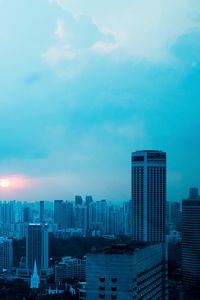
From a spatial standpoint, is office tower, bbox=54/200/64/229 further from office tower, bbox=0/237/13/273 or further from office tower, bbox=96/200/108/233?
office tower, bbox=0/237/13/273

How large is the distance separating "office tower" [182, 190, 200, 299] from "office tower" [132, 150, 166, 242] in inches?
14.1

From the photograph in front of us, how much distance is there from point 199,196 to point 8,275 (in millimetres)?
4349

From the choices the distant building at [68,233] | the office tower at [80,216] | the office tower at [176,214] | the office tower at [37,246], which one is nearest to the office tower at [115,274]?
the office tower at [176,214]

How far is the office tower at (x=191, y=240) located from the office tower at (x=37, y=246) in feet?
11.9

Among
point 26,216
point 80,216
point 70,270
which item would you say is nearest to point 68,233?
point 80,216

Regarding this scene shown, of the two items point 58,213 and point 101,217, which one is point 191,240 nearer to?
point 101,217

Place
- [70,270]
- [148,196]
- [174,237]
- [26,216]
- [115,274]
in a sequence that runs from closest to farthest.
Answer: [115,274] < [174,237] < [148,196] < [70,270] < [26,216]

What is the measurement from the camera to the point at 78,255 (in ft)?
31.2

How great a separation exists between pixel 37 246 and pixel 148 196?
11.5 feet

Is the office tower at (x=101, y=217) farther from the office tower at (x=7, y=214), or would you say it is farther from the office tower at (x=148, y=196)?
the office tower at (x=148, y=196)

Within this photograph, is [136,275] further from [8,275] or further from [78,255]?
[78,255]

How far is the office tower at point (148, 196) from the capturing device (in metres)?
6.74

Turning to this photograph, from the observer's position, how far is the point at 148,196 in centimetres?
702

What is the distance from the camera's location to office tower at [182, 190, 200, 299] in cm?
584
